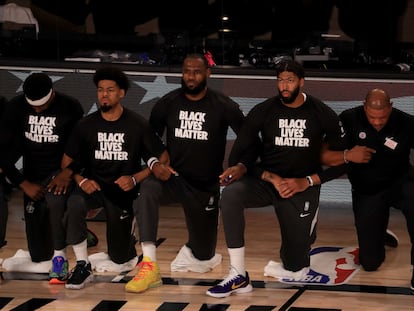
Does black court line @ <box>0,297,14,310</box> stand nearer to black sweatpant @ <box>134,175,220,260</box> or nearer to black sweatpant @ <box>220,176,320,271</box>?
black sweatpant @ <box>134,175,220,260</box>

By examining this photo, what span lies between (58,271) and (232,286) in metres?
1.04

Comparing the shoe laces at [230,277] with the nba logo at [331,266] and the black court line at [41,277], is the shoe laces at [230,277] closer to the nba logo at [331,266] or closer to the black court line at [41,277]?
the nba logo at [331,266]

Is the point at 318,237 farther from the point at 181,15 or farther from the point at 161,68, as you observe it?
the point at 181,15

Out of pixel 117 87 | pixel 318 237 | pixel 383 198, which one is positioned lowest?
pixel 318 237

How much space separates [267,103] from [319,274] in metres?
→ 1.08

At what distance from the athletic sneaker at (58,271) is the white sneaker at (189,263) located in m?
0.68

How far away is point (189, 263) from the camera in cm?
564

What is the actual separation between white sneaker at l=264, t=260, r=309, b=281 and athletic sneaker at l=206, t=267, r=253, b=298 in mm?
306

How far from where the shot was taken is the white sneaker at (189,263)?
5613 mm

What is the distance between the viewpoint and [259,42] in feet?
26.7

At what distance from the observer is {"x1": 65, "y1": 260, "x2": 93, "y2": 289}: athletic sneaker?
17.2ft

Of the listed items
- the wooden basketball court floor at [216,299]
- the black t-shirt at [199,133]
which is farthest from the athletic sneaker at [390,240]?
the black t-shirt at [199,133]

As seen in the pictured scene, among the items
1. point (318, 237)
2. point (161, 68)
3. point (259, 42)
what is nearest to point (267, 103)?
point (318, 237)

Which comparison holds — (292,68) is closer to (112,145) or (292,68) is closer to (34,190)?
(112,145)
